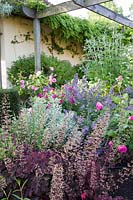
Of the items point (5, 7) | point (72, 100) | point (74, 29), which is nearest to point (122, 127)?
point (72, 100)

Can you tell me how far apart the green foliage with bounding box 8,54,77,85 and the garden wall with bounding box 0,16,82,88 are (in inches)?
7.3

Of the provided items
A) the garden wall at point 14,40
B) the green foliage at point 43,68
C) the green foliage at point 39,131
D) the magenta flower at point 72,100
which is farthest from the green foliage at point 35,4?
the green foliage at point 39,131

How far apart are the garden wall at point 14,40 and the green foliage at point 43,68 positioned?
186 millimetres

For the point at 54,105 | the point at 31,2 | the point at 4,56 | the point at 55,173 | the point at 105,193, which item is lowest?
the point at 105,193

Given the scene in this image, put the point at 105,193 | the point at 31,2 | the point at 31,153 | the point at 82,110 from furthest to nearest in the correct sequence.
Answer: the point at 31,2, the point at 82,110, the point at 31,153, the point at 105,193

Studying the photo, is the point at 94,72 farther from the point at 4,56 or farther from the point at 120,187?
the point at 120,187

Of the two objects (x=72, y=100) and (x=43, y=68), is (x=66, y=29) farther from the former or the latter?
(x=72, y=100)

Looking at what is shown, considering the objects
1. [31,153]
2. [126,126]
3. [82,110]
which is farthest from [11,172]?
[82,110]

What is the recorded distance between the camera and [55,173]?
1.51 metres

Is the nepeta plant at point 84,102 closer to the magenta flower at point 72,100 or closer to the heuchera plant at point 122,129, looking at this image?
the magenta flower at point 72,100

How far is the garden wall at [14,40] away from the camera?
7324 mm

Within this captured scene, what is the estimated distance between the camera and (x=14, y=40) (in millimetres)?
7621

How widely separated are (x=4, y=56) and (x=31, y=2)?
156 centimetres

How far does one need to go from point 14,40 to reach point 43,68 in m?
1.10
